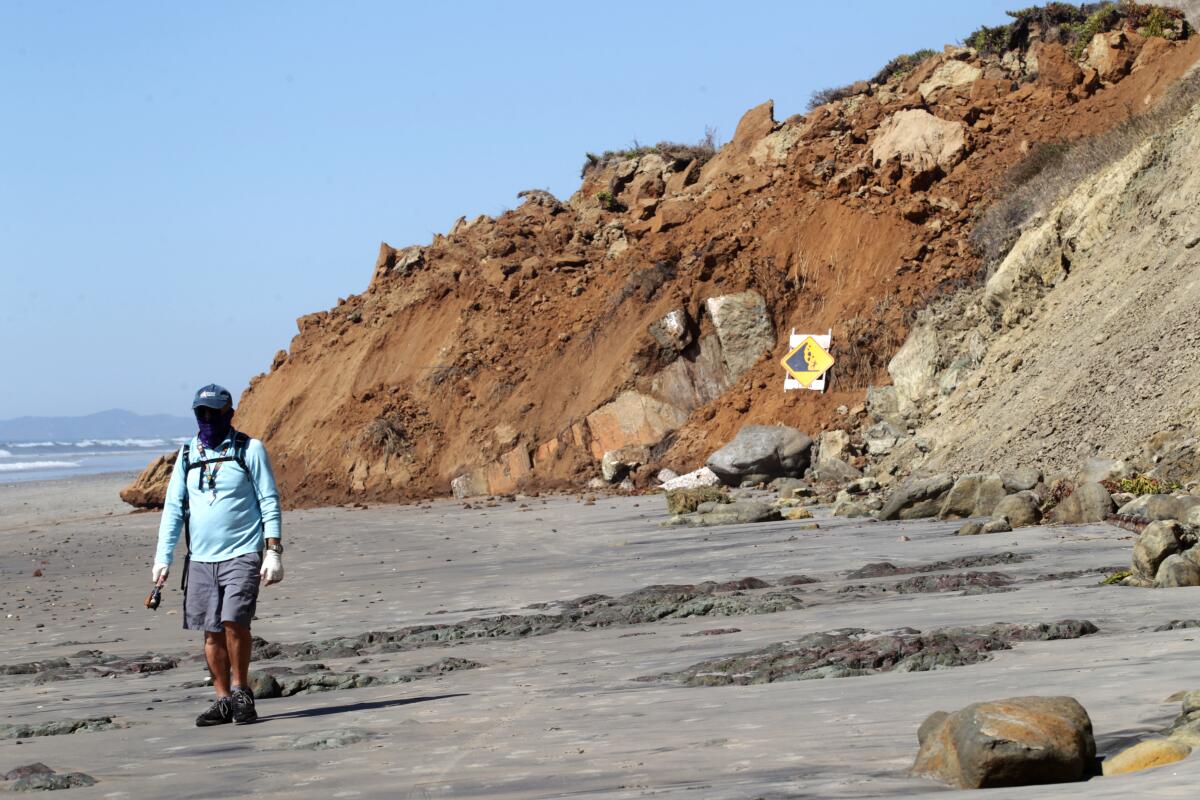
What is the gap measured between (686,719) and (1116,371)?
42.4 ft

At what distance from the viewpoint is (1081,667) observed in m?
6.49

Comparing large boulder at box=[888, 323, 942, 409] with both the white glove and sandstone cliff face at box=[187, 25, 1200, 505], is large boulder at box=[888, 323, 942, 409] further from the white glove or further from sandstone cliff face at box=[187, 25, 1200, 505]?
the white glove

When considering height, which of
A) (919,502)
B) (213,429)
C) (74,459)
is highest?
(213,429)

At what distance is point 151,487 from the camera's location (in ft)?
108

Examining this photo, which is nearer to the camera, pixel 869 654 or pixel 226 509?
pixel 869 654

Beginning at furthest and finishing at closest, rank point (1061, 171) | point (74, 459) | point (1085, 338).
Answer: point (74, 459), point (1061, 171), point (1085, 338)

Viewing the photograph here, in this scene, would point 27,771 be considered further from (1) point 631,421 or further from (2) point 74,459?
(2) point 74,459

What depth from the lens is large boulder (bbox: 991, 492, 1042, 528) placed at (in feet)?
47.6

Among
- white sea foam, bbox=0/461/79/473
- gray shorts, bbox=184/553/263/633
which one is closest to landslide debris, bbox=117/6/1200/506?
gray shorts, bbox=184/553/263/633

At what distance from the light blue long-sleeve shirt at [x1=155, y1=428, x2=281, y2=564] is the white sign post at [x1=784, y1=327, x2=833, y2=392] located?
806 inches

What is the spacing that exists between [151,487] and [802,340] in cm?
1487

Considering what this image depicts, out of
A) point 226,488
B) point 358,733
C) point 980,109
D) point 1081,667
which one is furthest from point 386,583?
point 980,109

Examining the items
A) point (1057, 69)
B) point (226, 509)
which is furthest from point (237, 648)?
point (1057, 69)

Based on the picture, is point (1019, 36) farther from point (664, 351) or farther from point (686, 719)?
point (686, 719)
